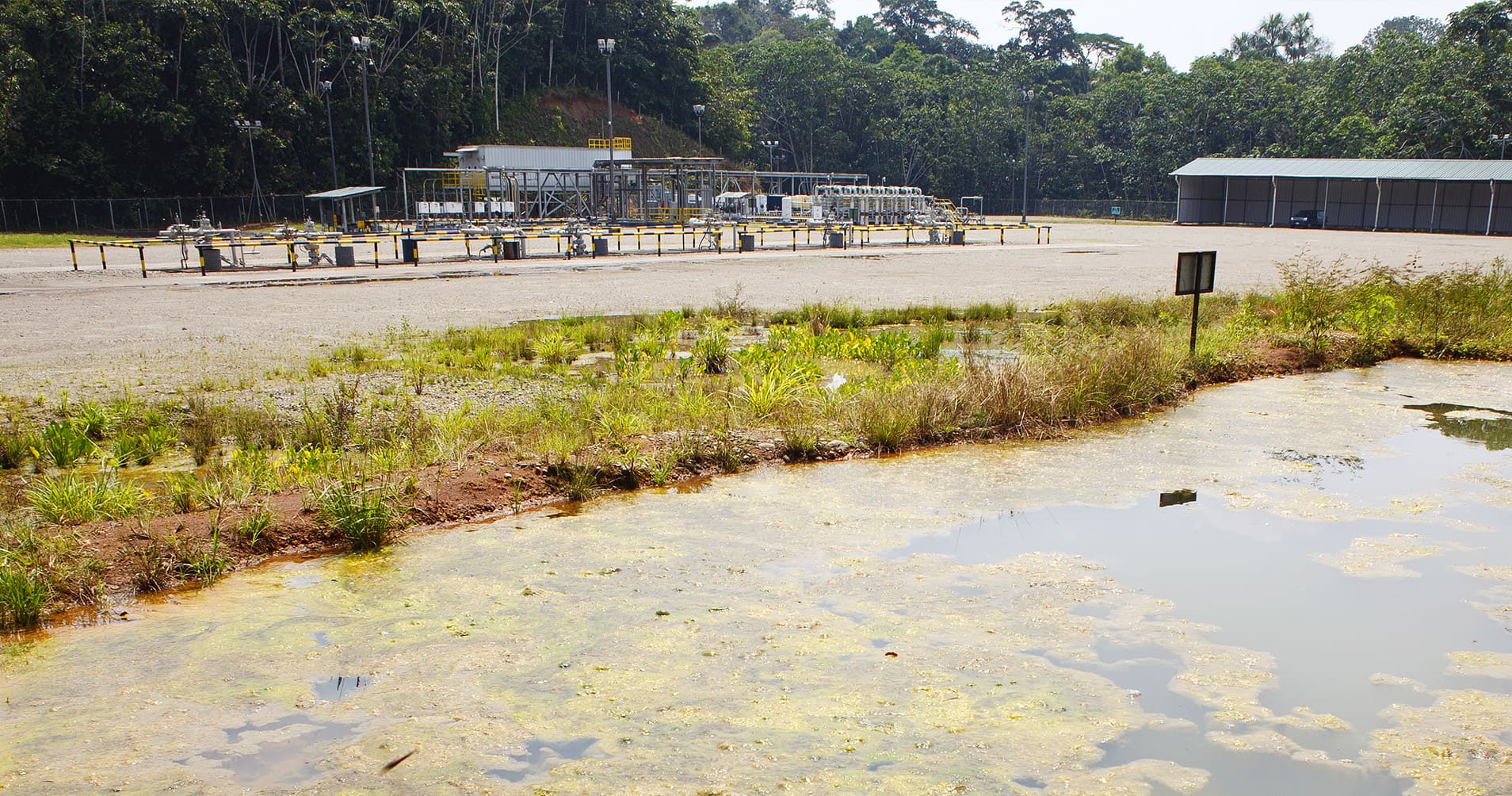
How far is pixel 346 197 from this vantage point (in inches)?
1791

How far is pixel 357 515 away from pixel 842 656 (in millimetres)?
3766

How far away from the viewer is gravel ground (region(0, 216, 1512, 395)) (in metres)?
15.1

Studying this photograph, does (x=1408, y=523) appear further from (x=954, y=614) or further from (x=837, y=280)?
(x=837, y=280)

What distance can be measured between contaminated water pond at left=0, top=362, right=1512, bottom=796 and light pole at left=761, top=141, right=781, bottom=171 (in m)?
92.3

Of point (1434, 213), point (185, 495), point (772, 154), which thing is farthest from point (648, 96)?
point (185, 495)

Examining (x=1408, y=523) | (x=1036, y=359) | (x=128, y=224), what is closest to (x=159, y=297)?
(x=1036, y=359)

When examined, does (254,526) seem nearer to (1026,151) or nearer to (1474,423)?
(1474,423)

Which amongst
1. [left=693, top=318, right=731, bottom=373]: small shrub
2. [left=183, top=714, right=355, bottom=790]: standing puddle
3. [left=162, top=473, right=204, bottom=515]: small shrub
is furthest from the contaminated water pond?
[left=693, top=318, right=731, bottom=373]: small shrub

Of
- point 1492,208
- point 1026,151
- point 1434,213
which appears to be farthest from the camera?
point 1026,151

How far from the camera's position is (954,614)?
654 centimetres

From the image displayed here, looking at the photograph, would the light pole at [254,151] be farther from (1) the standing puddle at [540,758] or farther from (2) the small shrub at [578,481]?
(1) the standing puddle at [540,758]

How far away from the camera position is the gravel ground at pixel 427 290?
15.1m

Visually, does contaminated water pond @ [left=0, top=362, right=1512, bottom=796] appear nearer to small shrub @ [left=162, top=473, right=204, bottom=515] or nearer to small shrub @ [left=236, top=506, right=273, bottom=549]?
small shrub @ [left=236, top=506, right=273, bottom=549]

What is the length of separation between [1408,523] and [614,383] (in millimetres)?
7813
